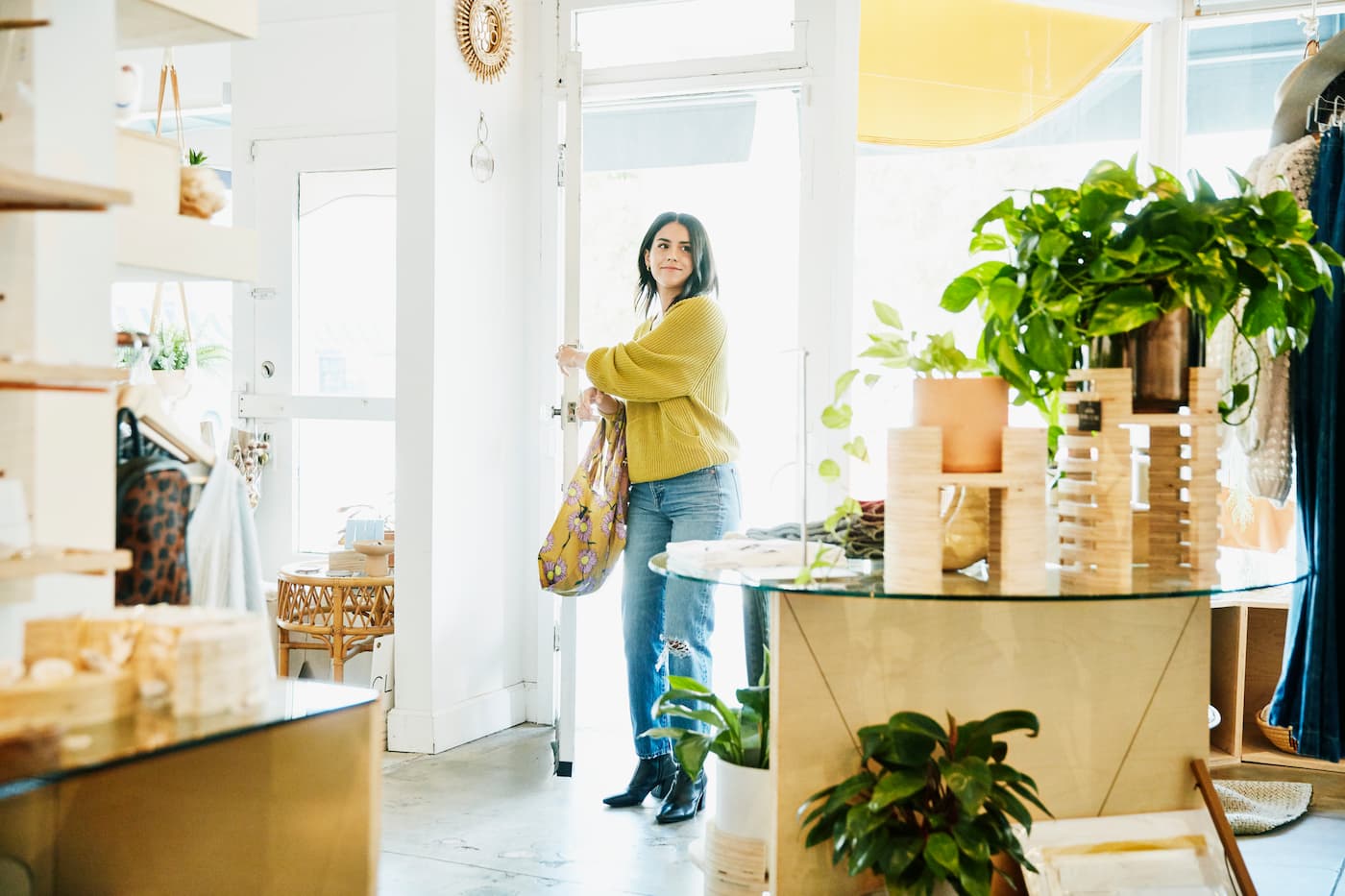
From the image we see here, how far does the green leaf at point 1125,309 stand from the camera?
5.67 ft

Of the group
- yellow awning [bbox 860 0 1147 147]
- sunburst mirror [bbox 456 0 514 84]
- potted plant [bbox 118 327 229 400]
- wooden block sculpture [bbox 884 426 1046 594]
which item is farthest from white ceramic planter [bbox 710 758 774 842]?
potted plant [bbox 118 327 229 400]

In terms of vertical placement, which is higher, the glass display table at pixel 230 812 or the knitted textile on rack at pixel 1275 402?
the knitted textile on rack at pixel 1275 402

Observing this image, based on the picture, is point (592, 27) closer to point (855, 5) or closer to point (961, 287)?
point (855, 5)

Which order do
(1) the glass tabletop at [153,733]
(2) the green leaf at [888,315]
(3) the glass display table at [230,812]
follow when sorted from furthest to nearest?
(2) the green leaf at [888,315], (3) the glass display table at [230,812], (1) the glass tabletop at [153,733]

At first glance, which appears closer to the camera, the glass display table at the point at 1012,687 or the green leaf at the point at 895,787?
the green leaf at the point at 895,787

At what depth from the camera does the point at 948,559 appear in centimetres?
181

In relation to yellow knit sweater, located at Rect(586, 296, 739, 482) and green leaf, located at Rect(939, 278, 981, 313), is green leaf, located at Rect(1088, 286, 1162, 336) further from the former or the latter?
yellow knit sweater, located at Rect(586, 296, 739, 482)

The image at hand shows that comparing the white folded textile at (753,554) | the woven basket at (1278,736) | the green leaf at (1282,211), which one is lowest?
the woven basket at (1278,736)

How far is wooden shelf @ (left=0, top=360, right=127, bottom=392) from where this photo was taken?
3.88 ft

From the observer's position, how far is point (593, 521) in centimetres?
323

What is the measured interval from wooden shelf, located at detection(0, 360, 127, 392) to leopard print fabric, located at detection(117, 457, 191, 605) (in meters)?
0.11

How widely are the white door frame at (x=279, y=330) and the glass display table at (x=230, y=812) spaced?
10.7 feet

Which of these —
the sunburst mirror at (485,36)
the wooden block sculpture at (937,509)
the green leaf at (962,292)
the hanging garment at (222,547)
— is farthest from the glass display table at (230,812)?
the sunburst mirror at (485,36)

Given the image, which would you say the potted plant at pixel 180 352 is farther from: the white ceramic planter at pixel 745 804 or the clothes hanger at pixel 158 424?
the clothes hanger at pixel 158 424
